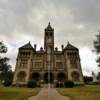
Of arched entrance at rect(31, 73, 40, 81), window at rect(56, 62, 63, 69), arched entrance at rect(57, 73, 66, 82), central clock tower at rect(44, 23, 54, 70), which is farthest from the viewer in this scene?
central clock tower at rect(44, 23, 54, 70)

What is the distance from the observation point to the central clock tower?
2859 inches

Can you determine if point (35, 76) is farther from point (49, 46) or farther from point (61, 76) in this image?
point (49, 46)

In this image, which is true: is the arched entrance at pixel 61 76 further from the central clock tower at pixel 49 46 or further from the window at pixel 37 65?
the window at pixel 37 65

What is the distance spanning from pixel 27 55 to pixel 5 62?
3249cm

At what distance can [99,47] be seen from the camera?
39.8 metres

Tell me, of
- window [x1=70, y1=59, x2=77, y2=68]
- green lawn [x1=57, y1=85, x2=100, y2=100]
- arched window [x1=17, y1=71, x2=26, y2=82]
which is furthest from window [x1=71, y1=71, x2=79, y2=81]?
green lawn [x1=57, y1=85, x2=100, y2=100]

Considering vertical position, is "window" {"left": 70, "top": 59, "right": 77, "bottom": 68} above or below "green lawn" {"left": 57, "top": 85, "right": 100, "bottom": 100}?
above

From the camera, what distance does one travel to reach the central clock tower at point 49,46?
2859 inches

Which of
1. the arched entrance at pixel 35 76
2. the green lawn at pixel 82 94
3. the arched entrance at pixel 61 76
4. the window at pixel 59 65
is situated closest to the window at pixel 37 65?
the arched entrance at pixel 35 76

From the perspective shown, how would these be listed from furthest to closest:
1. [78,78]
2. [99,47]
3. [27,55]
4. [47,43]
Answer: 1. [47,43]
2. [27,55]
3. [78,78]
4. [99,47]

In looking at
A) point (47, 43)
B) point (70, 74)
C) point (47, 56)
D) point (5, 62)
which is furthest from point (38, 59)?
point (5, 62)

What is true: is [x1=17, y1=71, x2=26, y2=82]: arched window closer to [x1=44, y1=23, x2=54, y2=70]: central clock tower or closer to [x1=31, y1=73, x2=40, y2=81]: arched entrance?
[x1=31, y1=73, x2=40, y2=81]: arched entrance

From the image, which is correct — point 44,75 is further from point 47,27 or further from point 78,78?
point 47,27

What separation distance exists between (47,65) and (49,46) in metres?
11.2
